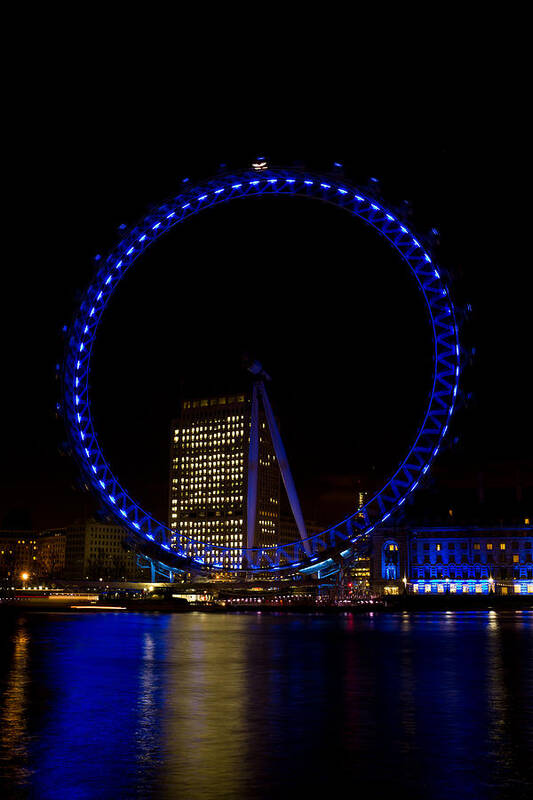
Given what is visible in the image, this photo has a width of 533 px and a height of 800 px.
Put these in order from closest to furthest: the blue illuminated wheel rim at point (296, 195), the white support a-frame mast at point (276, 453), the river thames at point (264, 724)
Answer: the river thames at point (264, 724)
the blue illuminated wheel rim at point (296, 195)
the white support a-frame mast at point (276, 453)

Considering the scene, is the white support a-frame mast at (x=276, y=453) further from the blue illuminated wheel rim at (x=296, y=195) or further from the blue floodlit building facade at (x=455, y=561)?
the blue floodlit building facade at (x=455, y=561)

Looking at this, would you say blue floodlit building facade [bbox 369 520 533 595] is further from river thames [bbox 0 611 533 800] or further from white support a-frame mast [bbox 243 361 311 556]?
river thames [bbox 0 611 533 800]

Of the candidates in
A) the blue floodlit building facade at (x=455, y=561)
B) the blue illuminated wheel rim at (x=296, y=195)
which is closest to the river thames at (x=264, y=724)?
the blue illuminated wheel rim at (x=296, y=195)

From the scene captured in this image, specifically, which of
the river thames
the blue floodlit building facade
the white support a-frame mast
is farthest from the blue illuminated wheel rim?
the blue floodlit building facade

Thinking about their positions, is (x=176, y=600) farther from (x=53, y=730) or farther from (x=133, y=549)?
(x=53, y=730)

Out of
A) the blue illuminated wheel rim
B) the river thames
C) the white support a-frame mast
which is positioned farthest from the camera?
the white support a-frame mast

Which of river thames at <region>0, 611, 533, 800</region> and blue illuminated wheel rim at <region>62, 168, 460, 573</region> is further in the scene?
blue illuminated wheel rim at <region>62, 168, 460, 573</region>
